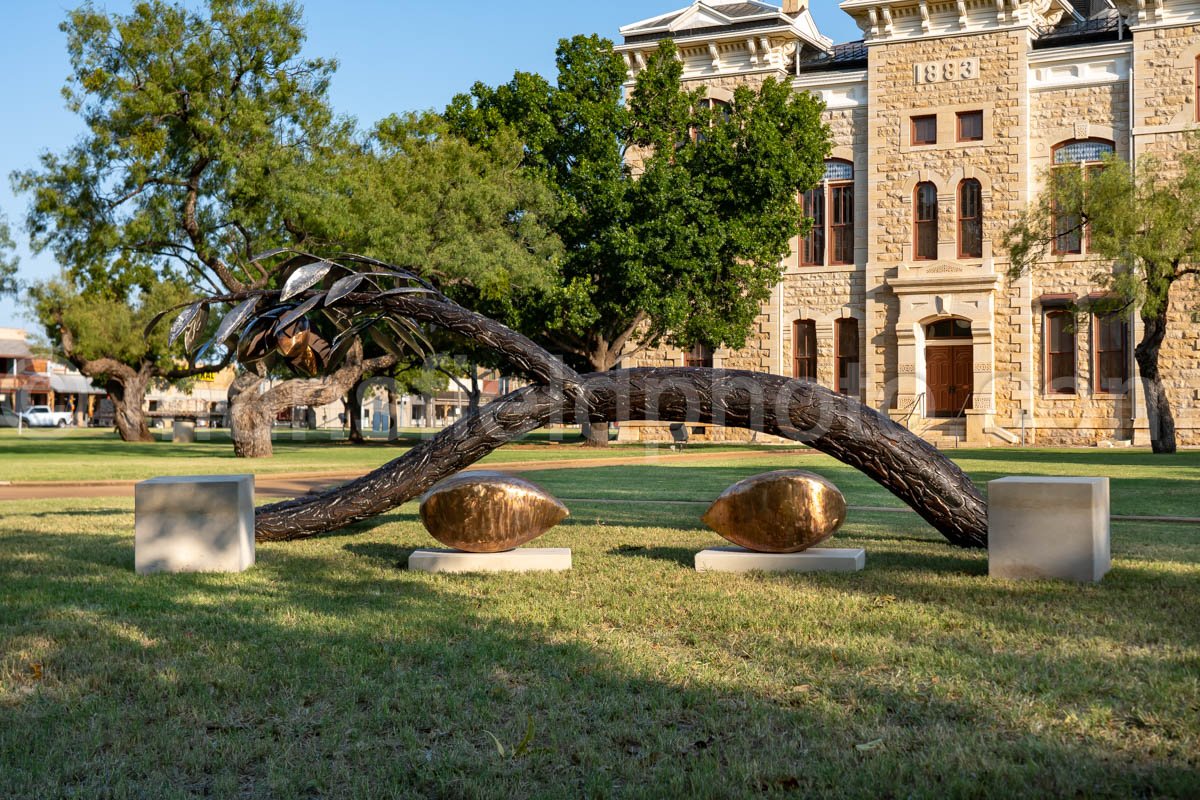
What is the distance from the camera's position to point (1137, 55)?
32.4m

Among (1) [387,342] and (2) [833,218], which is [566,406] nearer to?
(1) [387,342]

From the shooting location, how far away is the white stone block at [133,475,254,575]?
817 centimetres

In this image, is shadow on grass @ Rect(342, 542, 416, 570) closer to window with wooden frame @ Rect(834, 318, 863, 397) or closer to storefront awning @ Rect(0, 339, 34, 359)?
window with wooden frame @ Rect(834, 318, 863, 397)

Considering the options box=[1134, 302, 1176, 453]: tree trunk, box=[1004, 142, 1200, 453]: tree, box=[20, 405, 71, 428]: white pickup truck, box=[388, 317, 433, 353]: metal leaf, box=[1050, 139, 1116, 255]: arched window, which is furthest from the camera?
box=[20, 405, 71, 428]: white pickup truck

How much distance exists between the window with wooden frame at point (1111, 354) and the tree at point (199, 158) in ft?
66.3

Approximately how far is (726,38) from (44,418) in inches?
2191

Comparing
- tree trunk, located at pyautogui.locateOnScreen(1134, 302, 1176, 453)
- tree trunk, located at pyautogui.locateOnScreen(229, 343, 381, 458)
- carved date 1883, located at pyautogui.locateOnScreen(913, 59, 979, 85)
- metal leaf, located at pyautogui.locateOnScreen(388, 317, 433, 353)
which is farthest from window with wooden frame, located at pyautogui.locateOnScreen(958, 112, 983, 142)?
metal leaf, located at pyautogui.locateOnScreen(388, 317, 433, 353)

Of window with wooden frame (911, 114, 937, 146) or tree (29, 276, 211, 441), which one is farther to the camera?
tree (29, 276, 211, 441)

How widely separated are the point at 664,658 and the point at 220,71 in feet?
77.7

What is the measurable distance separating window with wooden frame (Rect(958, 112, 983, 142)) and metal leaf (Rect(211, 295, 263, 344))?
3065 cm

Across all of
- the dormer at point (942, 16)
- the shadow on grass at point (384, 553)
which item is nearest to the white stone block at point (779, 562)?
the shadow on grass at point (384, 553)

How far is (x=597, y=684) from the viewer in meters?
4.87

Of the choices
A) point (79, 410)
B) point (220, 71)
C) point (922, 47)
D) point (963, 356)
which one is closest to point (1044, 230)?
point (963, 356)

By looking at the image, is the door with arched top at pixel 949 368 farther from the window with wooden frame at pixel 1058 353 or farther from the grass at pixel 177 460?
the grass at pixel 177 460
